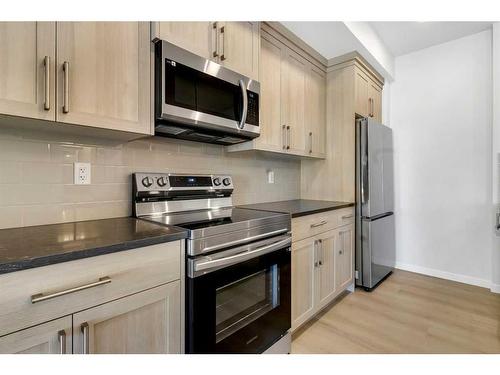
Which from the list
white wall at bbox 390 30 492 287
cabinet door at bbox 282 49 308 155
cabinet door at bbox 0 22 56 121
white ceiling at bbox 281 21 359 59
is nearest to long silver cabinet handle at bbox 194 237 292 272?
cabinet door at bbox 0 22 56 121

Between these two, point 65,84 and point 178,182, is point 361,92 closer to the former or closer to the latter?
point 178,182

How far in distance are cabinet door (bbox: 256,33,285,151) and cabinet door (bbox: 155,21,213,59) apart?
20.1 inches

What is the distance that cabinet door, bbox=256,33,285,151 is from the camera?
1945 millimetres

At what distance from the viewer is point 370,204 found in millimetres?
2545

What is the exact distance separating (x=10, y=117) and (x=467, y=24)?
12.1 feet

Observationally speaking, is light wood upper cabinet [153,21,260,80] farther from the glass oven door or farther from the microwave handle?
the glass oven door

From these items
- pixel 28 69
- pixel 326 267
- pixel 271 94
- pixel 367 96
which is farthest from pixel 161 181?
pixel 367 96

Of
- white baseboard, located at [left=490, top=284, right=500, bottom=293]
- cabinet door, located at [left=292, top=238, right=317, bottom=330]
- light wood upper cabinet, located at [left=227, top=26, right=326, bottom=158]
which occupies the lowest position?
white baseboard, located at [left=490, top=284, right=500, bottom=293]

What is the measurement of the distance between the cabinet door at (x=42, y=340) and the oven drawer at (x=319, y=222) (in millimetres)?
1272

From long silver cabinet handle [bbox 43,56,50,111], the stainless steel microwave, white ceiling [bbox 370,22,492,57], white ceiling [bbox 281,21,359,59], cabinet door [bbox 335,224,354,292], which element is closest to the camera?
long silver cabinet handle [bbox 43,56,50,111]

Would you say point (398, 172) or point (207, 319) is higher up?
point (398, 172)
